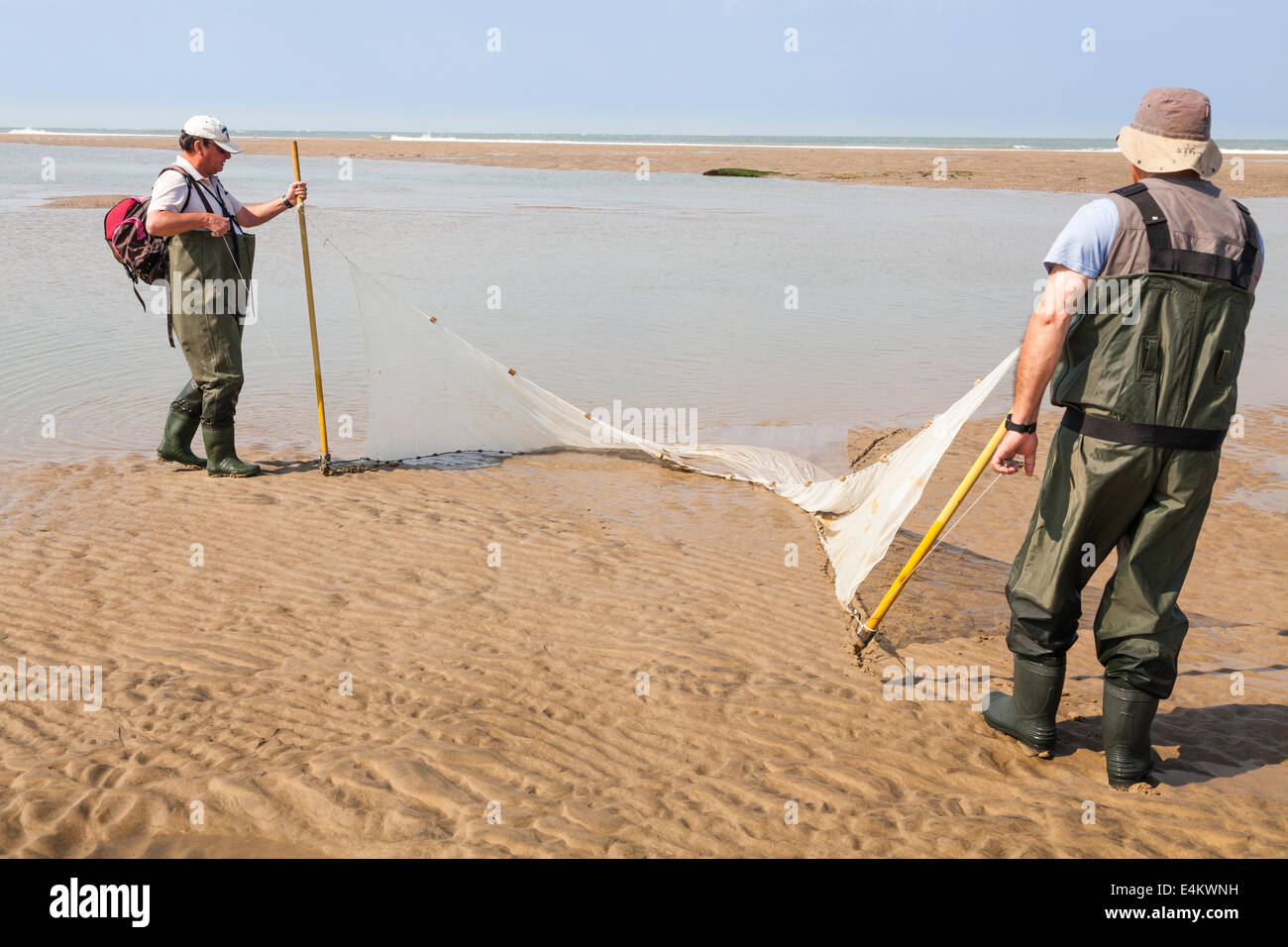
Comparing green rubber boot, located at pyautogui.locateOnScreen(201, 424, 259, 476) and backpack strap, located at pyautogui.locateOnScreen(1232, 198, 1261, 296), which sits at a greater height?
backpack strap, located at pyautogui.locateOnScreen(1232, 198, 1261, 296)

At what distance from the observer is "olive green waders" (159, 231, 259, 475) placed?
6141mm

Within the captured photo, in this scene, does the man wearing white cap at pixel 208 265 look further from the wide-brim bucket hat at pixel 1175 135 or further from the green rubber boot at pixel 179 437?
the wide-brim bucket hat at pixel 1175 135

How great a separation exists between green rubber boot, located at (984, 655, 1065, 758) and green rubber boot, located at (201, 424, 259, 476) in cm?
482

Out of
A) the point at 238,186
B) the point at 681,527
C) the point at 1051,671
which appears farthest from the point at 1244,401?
the point at 238,186

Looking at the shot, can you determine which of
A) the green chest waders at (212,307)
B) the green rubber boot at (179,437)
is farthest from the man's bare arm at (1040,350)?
the green rubber boot at (179,437)

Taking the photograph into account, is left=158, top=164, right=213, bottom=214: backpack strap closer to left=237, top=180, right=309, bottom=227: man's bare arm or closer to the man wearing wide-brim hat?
left=237, top=180, right=309, bottom=227: man's bare arm

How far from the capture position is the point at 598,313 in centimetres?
1258

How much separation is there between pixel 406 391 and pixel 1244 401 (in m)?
7.45

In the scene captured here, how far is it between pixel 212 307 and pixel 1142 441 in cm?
519

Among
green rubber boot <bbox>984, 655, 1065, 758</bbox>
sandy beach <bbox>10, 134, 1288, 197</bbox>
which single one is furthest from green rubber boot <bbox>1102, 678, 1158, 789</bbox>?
sandy beach <bbox>10, 134, 1288, 197</bbox>
